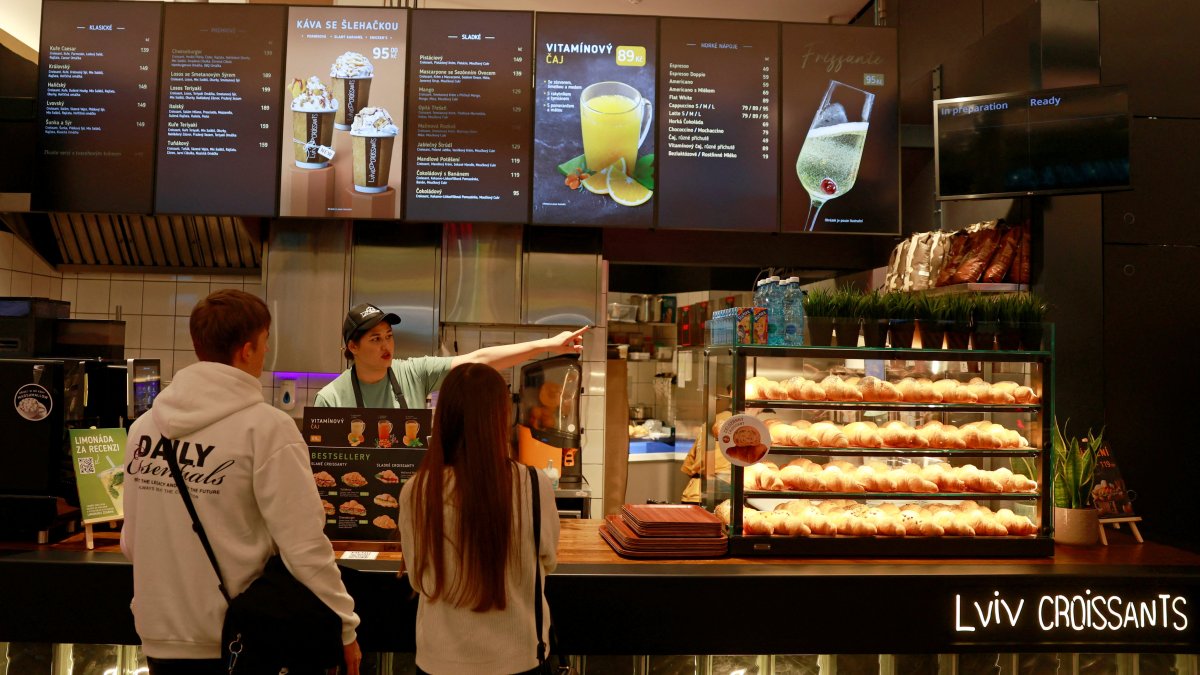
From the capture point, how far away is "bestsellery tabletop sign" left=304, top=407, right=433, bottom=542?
253 centimetres

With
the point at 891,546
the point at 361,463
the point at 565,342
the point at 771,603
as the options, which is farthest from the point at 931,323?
the point at 361,463

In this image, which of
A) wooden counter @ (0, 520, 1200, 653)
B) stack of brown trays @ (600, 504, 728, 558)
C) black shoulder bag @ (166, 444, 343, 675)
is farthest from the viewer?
stack of brown trays @ (600, 504, 728, 558)

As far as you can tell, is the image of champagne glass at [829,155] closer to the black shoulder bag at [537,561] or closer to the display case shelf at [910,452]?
the display case shelf at [910,452]

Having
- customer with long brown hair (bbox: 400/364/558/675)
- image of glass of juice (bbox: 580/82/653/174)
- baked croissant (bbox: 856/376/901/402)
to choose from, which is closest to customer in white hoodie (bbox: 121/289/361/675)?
customer with long brown hair (bbox: 400/364/558/675)

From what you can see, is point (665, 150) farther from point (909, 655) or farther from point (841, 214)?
point (909, 655)

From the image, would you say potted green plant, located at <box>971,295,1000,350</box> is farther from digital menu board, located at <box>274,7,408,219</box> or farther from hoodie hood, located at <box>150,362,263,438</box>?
digital menu board, located at <box>274,7,408,219</box>

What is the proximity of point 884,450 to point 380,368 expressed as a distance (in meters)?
1.82

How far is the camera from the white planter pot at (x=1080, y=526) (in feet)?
9.73

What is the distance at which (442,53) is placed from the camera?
14.4 ft

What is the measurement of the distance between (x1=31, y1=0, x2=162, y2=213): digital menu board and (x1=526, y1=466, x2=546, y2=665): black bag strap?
348 centimetres

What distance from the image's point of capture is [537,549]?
71.2 inches

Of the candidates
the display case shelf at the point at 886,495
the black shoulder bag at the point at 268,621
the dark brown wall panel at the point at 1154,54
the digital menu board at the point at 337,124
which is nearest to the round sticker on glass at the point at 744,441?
the display case shelf at the point at 886,495

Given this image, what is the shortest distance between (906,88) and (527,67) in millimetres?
2242

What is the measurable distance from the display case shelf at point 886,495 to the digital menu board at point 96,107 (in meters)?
3.54
